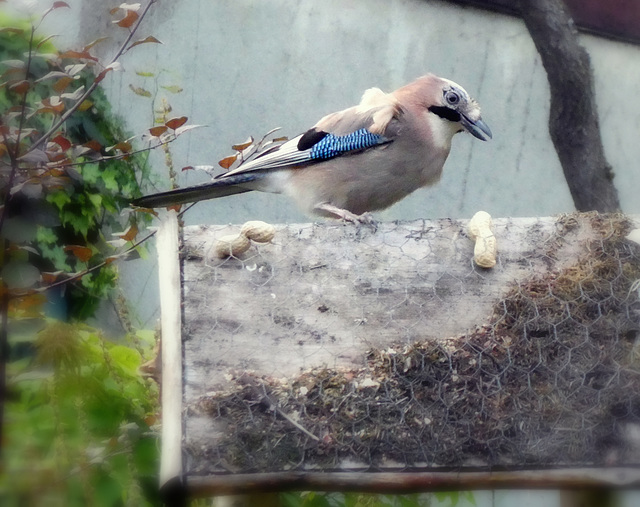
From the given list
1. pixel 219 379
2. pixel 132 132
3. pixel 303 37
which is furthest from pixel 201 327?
pixel 303 37

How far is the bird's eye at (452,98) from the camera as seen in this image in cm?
265

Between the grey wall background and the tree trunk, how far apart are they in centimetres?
38

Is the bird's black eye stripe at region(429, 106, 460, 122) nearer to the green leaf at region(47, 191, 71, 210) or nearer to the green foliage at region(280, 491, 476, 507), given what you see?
the green foliage at region(280, 491, 476, 507)

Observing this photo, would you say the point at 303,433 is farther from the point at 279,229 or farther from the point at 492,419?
the point at 279,229

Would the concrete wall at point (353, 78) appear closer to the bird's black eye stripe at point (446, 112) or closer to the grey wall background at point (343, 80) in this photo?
the grey wall background at point (343, 80)

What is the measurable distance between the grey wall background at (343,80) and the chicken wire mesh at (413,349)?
72.1 inches

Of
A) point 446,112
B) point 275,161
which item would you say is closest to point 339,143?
point 275,161

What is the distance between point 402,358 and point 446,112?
1090mm

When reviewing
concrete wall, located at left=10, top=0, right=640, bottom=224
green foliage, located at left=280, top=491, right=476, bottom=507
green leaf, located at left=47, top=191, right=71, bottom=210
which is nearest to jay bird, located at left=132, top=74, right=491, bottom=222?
green leaf, located at left=47, top=191, right=71, bottom=210

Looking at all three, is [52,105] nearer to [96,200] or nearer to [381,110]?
[381,110]

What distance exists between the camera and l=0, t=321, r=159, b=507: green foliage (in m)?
1.86

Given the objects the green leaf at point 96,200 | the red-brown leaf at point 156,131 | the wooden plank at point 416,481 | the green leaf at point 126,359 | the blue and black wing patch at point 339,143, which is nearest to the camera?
the wooden plank at point 416,481

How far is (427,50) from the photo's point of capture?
393 centimetres

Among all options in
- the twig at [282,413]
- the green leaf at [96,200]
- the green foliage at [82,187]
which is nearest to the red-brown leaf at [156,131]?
the green foliage at [82,187]
